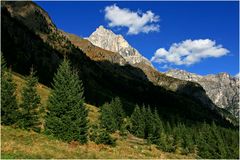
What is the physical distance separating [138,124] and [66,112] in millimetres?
45003

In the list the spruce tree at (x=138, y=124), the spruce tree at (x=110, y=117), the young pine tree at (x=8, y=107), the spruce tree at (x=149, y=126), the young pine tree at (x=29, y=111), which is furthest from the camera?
the spruce tree at (x=138, y=124)

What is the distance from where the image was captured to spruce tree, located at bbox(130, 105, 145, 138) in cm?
8494

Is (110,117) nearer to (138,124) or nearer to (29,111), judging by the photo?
(138,124)

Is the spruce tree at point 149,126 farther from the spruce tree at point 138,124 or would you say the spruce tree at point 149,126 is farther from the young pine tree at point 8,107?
the young pine tree at point 8,107

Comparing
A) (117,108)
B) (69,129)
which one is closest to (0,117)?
(69,129)

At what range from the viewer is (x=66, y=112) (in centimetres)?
4478

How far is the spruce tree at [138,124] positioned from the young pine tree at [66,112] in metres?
39.8

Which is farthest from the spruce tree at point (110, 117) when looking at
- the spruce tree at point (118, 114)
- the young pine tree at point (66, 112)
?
the young pine tree at point (66, 112)

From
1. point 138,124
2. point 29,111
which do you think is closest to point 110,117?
point 138,124

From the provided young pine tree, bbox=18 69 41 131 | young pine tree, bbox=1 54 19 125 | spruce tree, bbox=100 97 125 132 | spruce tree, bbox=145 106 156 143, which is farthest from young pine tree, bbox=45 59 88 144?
spruce tree, bbox=145 106 156 143

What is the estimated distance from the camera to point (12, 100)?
141ft

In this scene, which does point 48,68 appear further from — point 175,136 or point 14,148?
point 14,148

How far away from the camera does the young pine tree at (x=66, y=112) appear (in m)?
43.6

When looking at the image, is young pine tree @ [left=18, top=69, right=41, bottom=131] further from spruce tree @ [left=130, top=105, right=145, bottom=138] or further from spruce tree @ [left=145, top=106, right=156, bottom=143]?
spruce tree @ [left=130, top=105, right=145, bottom=138]
